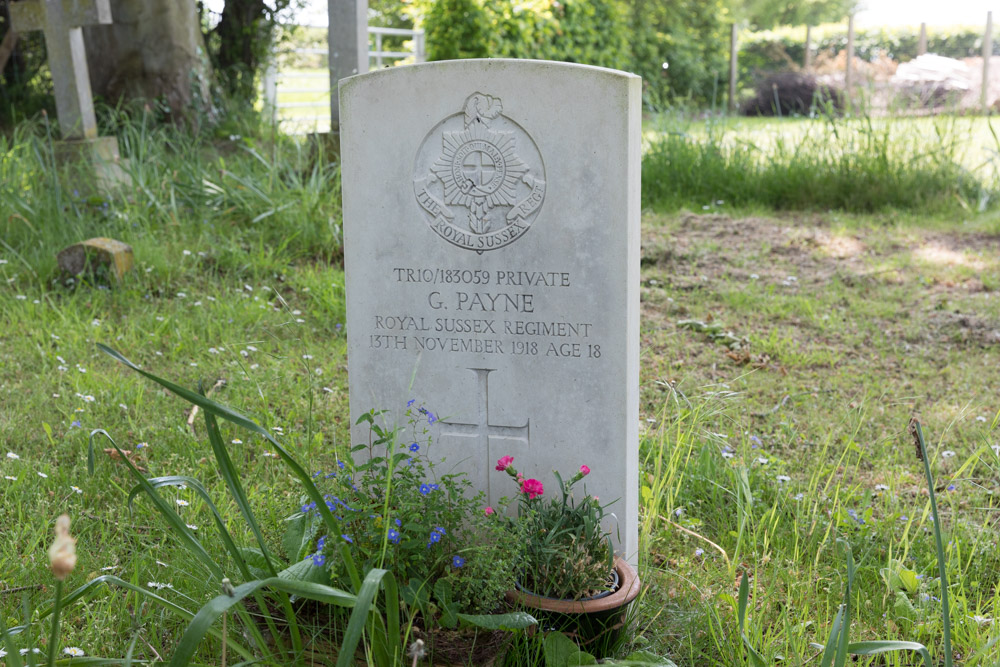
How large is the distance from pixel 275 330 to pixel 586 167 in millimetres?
2463

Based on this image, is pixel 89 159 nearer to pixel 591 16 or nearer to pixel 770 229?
pixel 770 229

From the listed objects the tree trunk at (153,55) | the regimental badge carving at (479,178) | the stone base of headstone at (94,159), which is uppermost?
the tree trunk at (153,55)

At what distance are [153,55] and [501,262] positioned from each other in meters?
6.26

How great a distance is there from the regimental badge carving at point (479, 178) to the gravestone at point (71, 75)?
396 centimetres

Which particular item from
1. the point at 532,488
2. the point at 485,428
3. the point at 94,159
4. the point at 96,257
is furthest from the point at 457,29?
the point at 532,488

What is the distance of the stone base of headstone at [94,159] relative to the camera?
18.3 feet

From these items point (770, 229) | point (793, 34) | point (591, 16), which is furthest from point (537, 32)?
point (793, 34)

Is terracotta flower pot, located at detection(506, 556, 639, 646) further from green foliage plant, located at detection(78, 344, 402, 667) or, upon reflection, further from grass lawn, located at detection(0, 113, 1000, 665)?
green foliage plant, located at detection(78, 344, 402, 667)

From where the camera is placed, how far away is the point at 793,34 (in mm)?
24016

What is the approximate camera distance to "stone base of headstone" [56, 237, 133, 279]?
15.0 ft

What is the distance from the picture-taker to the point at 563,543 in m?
2.09

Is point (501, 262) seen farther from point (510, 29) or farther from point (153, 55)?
point (510, 29)

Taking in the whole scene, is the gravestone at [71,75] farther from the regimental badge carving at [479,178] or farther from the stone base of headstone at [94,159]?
the regimental badge carving at [479,178]

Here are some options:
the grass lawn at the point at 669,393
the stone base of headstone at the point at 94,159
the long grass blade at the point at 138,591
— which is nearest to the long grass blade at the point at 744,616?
the grass lawn at the point at 669,393
